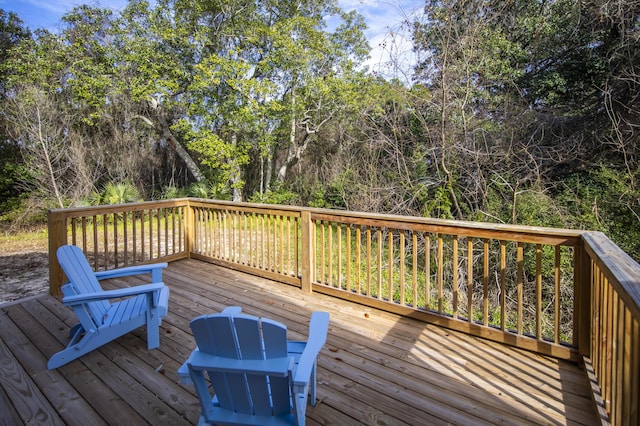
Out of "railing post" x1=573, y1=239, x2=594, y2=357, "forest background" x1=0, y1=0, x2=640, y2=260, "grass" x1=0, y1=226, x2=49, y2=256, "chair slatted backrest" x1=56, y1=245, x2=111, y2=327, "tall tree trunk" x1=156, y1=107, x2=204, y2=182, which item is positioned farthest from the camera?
"tall tree trunk" x1=156, y1=107, x2=204, y2=182

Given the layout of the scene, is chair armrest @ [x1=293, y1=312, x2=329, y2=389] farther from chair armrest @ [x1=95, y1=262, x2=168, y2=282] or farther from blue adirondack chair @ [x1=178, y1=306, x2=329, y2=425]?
chair armrest @ [x1=95, y1=262, x2=168, y2=282]

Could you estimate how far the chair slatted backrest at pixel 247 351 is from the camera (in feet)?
4.56

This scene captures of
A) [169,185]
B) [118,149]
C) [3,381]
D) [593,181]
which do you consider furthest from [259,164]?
[3,381]

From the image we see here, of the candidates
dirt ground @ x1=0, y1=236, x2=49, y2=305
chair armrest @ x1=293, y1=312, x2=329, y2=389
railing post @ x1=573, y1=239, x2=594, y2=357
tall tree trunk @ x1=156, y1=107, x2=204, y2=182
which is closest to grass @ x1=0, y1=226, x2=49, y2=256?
dirt ground @ x1=0, y1=236, x2=49, y2=305

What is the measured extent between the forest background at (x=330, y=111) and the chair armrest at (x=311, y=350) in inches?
187

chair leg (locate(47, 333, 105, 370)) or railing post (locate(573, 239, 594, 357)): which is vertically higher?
railing post (locate(573, 239, 594, 357))

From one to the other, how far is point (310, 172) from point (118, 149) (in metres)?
6.44

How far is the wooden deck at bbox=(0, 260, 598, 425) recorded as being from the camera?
72.0 inches

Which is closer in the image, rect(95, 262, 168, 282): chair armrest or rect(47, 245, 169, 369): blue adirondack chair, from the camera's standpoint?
rect(47, 245, 169, 369): blue adirondack chair

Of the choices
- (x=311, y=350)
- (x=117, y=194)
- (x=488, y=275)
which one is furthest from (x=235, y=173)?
(x=311, y=350)

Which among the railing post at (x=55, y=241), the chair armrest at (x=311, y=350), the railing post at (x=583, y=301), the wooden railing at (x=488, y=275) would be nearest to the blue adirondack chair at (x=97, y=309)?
the wooden railing at (x=488, y=275)

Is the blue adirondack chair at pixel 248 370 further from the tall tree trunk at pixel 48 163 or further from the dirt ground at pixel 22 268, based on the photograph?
the tall tree trunk at pixel 48 163

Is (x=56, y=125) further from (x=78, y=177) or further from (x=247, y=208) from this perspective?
(x=247, y=208)

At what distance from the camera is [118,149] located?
11.1m
